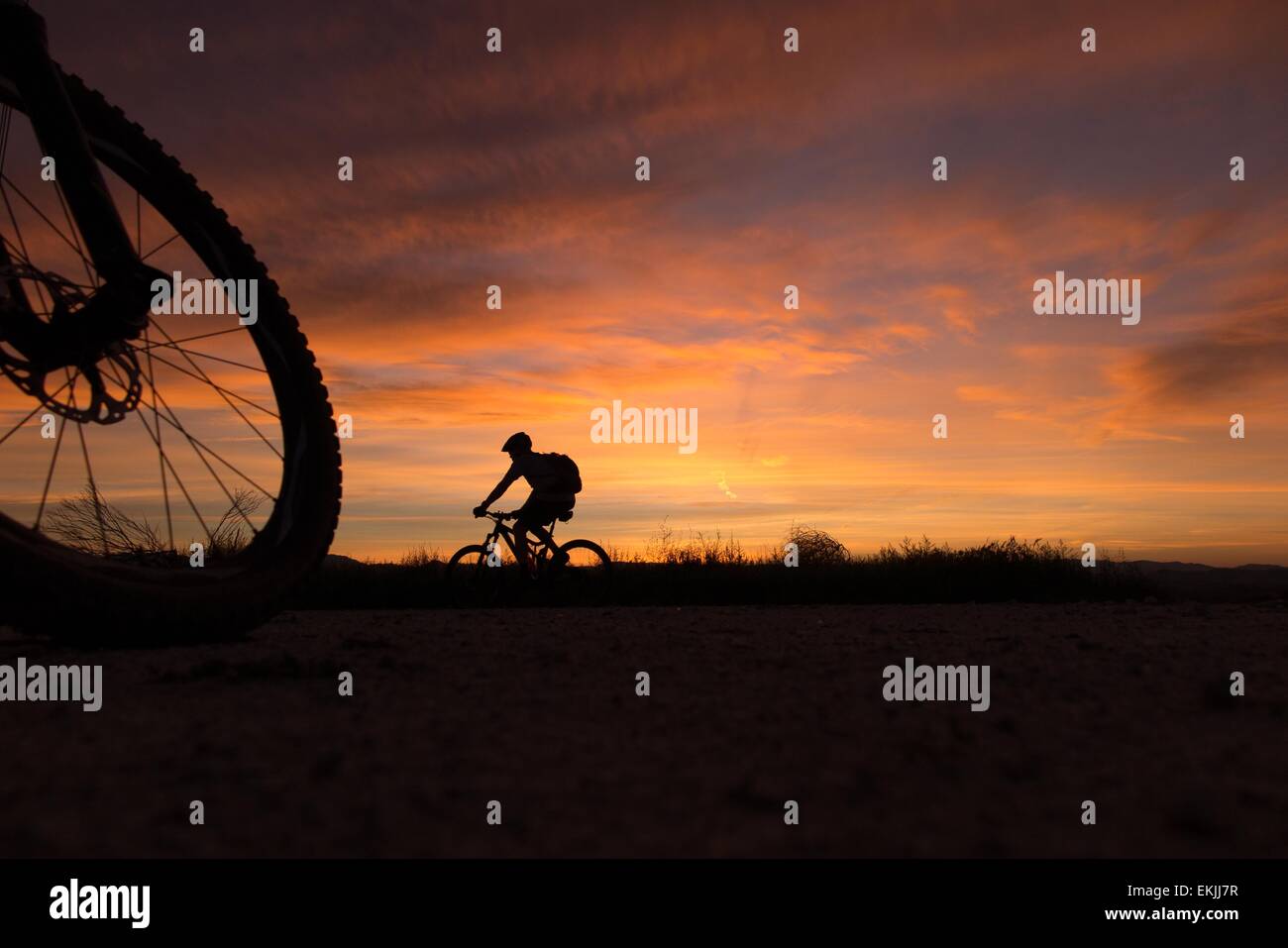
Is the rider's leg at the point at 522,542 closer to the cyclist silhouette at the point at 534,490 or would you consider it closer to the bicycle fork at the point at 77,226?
the cyclist silhouette at the point at 534,490

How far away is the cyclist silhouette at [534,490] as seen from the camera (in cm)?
1091

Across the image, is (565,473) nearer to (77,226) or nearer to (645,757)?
(77,226)

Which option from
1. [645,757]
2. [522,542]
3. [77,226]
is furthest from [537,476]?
[645,757]

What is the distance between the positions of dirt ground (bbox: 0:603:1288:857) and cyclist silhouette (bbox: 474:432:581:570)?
21.5 feet

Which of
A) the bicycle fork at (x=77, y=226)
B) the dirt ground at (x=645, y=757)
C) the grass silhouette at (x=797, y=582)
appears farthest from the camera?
the grass silhouette at (x=797, y=582)

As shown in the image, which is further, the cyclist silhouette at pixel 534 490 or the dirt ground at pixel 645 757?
the cyclist silhouette at pixel 534 490

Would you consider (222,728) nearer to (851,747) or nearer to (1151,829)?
(851,747)

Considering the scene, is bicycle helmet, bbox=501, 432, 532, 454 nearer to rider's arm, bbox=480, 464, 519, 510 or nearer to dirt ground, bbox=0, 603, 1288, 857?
rider's arm, bbox=480, 464, 519, 510

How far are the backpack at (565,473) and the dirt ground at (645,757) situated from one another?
6.56 metres

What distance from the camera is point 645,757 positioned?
2.36 metres

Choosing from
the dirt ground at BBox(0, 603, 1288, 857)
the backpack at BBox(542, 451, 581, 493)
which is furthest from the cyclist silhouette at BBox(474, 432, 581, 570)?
the dirt ground at BBox(0, 603, 1288, 857)

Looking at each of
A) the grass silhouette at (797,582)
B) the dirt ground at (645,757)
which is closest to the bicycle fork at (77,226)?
the dirt ground at (645,757)

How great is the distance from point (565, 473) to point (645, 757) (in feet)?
28.4
